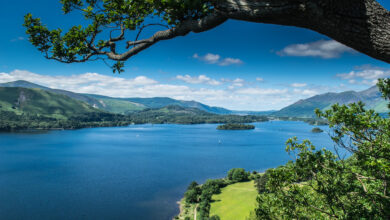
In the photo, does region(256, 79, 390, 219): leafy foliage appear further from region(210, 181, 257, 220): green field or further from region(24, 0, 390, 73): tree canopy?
region(210, 181, 257, 220): green field

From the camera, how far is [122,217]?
3192 cm

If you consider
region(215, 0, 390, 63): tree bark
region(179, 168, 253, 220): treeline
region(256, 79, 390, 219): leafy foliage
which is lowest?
region(179, 168, 253, 220): treeline

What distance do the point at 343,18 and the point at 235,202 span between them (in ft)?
121

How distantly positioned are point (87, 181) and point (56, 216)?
1573 cm

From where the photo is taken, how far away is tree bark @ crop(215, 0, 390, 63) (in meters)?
2.20

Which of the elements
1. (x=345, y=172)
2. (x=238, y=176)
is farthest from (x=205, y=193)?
(x=345, y=172)

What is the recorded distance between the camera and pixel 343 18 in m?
2.23

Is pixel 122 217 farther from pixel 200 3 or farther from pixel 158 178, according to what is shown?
pixel 200 3

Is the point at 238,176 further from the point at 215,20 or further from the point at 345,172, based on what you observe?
the point at 215,20

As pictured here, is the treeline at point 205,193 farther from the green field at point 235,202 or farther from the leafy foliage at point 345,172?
the leafy foliage at point 345,172

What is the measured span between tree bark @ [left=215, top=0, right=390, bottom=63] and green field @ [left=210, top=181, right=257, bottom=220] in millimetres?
31681

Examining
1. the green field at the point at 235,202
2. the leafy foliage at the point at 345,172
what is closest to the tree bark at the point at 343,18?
the leafy foliage at the point at 345,172

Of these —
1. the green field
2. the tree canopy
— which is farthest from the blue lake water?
the tree canopy

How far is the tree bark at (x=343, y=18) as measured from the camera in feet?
7.22
